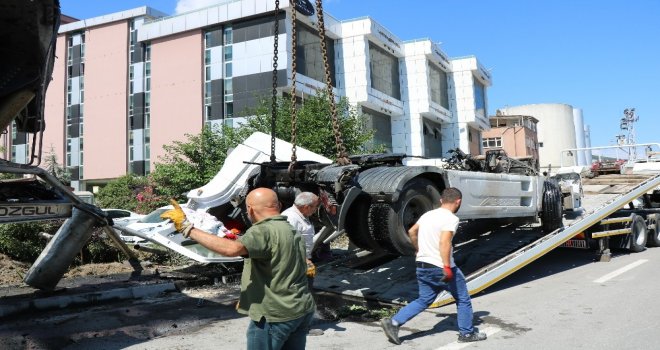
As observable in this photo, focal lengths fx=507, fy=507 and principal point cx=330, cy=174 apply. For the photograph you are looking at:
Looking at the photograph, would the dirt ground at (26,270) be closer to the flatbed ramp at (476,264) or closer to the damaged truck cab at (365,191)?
the damaged truck cab at (365,191)

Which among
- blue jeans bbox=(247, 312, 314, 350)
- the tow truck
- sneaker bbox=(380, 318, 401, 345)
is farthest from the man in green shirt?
the tow truck

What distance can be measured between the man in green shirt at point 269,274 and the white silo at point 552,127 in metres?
72.0

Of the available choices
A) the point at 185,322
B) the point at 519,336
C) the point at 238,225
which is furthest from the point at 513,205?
the point at 185,322

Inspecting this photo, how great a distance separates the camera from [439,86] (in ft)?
138

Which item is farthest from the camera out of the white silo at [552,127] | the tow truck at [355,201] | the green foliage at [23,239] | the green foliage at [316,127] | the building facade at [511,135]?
the white silo at [552,127]

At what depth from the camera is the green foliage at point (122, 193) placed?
24722mm

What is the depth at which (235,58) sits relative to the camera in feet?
99.8

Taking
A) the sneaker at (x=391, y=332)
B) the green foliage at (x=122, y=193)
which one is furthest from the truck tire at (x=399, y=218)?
the green foliage at (x=122, y=193)

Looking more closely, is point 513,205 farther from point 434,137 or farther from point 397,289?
point 434,137

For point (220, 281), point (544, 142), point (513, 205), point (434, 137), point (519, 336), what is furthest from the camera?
point (544, 142)

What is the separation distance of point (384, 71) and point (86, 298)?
31.5 meters

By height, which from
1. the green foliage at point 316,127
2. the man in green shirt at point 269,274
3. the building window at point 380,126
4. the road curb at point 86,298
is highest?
the building window at point 380,126

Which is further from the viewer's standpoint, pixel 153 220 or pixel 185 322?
pixel 153 220

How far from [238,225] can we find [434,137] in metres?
36.4
